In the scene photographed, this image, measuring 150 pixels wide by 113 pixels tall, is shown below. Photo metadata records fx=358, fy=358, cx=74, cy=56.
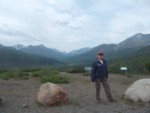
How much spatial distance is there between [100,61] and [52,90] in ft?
7.38

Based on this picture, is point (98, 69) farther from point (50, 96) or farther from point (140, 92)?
point (50, 96)

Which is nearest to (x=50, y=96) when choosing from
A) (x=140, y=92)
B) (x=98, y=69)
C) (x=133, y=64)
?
(x=98, y=69)

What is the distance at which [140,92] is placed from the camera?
1416 cm

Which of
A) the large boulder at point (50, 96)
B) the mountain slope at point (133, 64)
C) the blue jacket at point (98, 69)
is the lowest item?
the large boulder at point (50, 96)

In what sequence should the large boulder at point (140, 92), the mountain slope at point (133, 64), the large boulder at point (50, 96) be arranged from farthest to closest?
1. the mountain slope at point (133, 64)
2. the large boulder at point (140, 92)
3. the large boulder at point (50, 96)

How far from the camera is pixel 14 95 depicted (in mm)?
16656

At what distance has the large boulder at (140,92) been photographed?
1394cm

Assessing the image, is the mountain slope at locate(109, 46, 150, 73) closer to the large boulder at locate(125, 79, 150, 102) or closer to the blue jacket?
the large boulder at locate(125, 79, 150, 102)

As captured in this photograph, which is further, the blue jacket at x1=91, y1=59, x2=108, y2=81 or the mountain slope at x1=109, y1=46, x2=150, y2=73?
the mountain slope at x1=109, y1=46, x2=150, y2=73

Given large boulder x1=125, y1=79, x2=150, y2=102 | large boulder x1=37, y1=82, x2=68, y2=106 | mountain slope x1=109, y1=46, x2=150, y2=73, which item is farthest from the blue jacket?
mountain slope x1=109, y1=46, x2=150, y2=73

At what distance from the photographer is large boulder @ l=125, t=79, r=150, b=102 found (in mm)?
13938

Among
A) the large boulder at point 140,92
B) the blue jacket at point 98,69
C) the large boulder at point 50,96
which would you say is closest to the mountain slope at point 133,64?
the large boulder at point 140,92

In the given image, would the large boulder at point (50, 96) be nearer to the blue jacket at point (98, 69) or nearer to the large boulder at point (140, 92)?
the blue jacket at point (98, 69)

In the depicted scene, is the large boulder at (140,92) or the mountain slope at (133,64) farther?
the mountain slope at (133,64)
